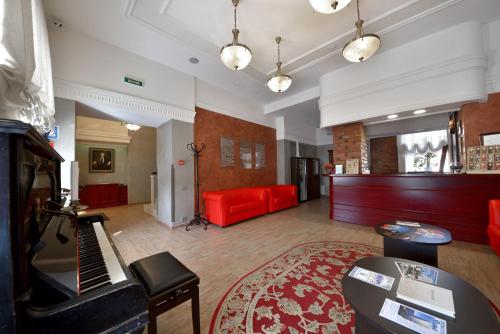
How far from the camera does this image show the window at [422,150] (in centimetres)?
575

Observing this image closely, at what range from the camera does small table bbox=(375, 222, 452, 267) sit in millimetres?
1783

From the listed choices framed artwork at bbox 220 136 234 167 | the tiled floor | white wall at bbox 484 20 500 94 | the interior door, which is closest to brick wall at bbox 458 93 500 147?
white wall at bbox 484 20 500 94

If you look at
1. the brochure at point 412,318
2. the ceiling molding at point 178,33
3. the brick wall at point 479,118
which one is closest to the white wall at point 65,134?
the ceiling molding at point 178,33

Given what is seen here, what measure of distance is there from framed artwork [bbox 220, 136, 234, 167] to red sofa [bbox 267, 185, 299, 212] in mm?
1387

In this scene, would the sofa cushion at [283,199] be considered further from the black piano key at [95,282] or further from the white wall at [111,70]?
the black piano key at [95,282]

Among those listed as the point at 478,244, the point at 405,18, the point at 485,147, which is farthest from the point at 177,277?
the point at 485,147

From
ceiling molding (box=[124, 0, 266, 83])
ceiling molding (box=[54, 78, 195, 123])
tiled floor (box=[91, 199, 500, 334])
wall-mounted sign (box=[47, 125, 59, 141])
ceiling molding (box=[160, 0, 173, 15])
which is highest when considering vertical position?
ceiling molding (box=[160, 0, 173, 15])

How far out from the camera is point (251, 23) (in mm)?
2947

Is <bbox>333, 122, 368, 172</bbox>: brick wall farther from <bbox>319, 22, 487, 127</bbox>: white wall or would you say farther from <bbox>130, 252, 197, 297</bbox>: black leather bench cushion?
<bbox>130, 252, 197, 297</bbox>: black leather bench cushion

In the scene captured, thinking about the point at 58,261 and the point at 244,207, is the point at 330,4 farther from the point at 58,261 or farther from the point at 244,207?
the point at 244,207

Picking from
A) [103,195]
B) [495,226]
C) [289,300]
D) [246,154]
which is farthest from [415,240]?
[103,195]

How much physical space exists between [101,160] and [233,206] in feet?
20.4

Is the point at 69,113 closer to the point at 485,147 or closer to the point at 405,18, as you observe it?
the point at 405,18

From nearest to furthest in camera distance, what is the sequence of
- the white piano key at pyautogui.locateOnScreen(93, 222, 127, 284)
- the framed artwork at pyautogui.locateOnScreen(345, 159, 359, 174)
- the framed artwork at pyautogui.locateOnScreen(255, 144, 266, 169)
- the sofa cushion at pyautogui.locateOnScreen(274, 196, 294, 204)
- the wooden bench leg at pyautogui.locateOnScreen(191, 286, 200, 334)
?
the white piano key at pyautogui.locateOnScreen(93, 222, 127, 284)
the wooden bench leg at pyautogui.locateOnScreen(191, 286, 200, 334)
the framed artwork at pyautogui.locateOnScreen(345, 159, 359, 174)
the sofa cushion at pyautogui.locateOnScreen(274, 196, 294, 204)
the framed artwork at pyautogui.locateOnScreen(255, 144, 266, 169)
